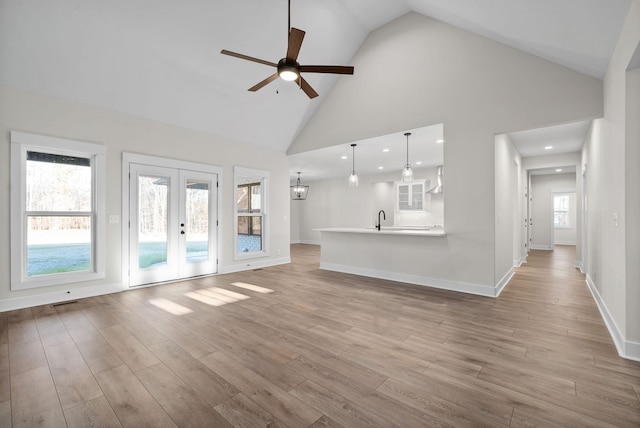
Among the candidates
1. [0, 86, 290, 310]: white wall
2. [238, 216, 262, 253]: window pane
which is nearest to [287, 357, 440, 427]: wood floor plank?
[0, 86, 290, 310]: white wall

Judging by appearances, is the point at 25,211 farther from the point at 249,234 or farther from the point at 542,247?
the point at 542,247

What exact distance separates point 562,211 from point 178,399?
14.0 metres

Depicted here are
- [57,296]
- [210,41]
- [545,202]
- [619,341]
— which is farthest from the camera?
[545,202]

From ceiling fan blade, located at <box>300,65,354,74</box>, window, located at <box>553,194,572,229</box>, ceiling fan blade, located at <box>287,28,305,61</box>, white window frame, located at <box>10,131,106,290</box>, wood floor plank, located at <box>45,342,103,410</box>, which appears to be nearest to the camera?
wood floor plank, located at <box>45,342,103,410</box>

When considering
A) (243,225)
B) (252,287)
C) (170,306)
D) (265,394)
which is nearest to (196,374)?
(265,394)

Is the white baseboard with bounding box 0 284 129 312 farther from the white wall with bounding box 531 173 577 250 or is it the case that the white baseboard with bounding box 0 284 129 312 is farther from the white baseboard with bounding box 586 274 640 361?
the white wall with bounding box 531 173 577 250

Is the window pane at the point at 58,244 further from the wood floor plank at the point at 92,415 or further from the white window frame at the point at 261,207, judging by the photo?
the wood floor plank at the point at 92,415

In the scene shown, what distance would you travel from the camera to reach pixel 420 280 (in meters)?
4.86

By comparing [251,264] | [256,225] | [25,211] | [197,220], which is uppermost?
[25,211]

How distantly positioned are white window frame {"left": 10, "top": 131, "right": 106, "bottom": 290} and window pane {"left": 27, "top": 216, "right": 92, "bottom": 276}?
0.28 ft

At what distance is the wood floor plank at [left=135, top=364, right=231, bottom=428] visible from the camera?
5.41ft

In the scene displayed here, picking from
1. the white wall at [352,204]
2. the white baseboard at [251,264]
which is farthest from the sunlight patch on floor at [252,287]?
the white wall at [352,204]

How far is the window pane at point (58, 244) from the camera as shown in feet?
12.6

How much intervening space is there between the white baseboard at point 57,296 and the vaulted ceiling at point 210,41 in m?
2.69
